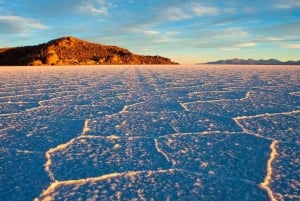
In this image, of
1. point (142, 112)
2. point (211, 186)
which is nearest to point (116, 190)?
point (211, 186)

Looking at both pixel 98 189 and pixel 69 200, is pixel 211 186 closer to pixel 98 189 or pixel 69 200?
pixel 98 189

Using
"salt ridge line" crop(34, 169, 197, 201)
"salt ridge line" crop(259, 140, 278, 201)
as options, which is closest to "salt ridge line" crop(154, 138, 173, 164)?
"salt ridge line" crop(34, 169, 197, 201)

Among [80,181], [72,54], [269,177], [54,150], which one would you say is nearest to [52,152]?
[54,150]

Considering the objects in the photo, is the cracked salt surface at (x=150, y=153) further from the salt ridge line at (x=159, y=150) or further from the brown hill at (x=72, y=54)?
the brown hill at (x=72, y=54)

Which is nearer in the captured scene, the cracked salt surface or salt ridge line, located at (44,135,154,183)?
the cracked salt surface

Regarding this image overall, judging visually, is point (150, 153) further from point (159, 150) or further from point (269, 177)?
point (269, 177)

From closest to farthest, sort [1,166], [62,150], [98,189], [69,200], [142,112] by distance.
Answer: [69,200] → [98,189] → [1,166] → [62,150] → [142,112]

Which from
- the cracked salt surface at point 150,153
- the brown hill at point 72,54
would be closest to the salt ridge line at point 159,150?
the cracked salt surface at point 150,153

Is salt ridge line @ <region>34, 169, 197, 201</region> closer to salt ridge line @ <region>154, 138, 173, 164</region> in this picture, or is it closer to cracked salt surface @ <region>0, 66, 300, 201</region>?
cracked salt surface @ <region>0, 66, 300, 201</region>

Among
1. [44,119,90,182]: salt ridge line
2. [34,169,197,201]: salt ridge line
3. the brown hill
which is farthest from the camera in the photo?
the brown hill
